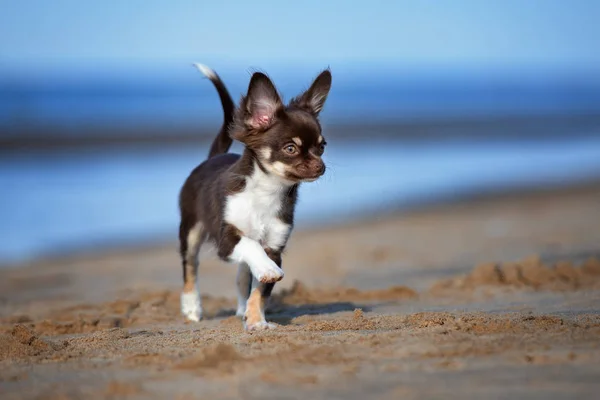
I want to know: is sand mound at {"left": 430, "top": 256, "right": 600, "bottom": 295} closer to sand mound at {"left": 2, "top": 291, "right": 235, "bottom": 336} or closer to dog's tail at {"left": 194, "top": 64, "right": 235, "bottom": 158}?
sand mound at {"left": 2, "top": 291, "right": 235, "bottom": 336}

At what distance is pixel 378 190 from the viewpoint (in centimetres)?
1541

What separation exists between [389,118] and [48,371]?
29008 millimetres

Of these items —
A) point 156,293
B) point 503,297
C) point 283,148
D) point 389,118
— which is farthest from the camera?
point 389,118

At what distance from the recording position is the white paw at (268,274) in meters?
5.62

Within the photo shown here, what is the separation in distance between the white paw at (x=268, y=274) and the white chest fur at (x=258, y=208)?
0.43 m

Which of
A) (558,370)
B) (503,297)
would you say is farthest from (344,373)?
(503,297)

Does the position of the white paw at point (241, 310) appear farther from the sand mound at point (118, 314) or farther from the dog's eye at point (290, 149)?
the dog's eye at point (290, 149)

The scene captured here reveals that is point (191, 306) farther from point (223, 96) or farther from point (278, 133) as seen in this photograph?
point (278, 133)

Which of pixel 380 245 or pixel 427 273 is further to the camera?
pixel 380 245

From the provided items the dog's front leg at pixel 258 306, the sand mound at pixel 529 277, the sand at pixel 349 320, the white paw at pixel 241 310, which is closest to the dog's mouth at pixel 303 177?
the dog's front leg at pixel 258 306

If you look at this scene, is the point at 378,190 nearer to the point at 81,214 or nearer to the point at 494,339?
the point at 81,214

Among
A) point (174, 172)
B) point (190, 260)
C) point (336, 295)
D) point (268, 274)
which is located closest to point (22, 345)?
point (268, 274)

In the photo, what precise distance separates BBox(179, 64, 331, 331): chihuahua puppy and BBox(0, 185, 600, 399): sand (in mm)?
440

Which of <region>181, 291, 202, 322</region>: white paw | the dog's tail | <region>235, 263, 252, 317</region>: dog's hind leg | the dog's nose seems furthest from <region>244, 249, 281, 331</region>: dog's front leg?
the dog's tail
